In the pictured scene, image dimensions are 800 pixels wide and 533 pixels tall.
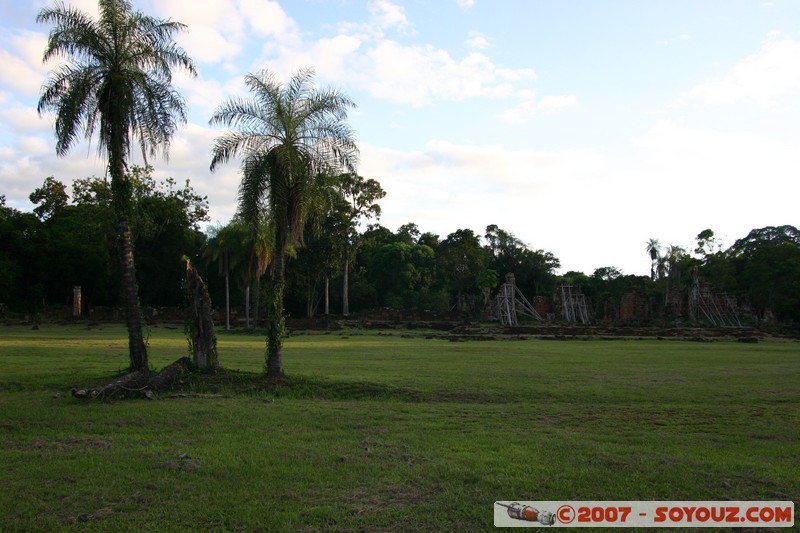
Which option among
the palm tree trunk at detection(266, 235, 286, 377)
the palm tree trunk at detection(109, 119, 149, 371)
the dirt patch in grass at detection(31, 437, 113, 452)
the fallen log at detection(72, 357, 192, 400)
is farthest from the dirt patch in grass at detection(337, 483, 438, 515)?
the palm tree trunk at detection(109, 119, 149, 371)

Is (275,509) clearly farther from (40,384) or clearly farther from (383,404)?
(40,384)

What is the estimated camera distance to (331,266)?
5625 centimetres

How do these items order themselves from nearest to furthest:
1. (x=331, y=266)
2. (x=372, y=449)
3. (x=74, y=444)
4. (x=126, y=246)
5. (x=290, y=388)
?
1. (x=372, y=449)
2. (x=74, y=444)
3. (x=290, y=388)
4. (x=126, y=246)
5. (x=331, y=266)

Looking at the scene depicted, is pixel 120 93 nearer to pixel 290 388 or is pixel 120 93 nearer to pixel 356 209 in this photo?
pixel 290 388

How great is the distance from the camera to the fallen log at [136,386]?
12.0 metres

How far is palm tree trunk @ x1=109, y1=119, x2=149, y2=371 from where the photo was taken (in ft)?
47.7

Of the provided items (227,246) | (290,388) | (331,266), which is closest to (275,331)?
(290,388)

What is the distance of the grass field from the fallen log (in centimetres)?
37

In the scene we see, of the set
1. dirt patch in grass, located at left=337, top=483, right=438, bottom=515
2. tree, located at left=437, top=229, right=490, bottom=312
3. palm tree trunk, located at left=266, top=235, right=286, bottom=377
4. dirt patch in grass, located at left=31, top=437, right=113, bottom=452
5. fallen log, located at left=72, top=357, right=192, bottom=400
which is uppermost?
tree, located at left=437, top=229, right=490, bottom=312

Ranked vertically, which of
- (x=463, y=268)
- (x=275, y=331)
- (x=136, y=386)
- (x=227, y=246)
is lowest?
(x=136, y=386)

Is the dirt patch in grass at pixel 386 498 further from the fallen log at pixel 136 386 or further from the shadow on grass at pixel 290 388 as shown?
the fallen log at pixel 136 386

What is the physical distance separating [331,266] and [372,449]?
159ft

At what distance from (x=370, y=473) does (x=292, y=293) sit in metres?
57.6

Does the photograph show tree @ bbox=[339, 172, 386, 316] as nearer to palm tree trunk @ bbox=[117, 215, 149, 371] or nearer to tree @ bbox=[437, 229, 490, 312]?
tree @ bbox=[437, 229, 490, 312]
